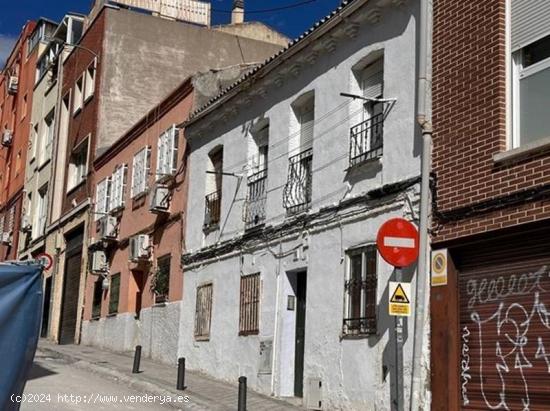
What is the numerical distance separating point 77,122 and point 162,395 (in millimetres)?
17281

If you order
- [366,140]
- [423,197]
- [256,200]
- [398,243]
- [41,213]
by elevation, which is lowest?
[398,243]

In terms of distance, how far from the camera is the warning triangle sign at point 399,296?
387 inches

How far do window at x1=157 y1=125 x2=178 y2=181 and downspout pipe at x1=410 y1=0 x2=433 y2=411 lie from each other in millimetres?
9752

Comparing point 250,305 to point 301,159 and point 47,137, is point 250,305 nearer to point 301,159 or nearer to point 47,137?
point 301,159

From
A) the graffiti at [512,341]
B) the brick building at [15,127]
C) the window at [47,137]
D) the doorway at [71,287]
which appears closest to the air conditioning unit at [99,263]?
the doorway at [71,287]

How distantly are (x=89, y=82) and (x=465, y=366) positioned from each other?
2111cm

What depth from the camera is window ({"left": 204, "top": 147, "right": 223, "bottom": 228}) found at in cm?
1731

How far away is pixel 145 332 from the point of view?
66.5 feet

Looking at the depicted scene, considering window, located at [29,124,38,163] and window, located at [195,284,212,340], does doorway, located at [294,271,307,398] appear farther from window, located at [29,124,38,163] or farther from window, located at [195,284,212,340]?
window, located at [29,124,38,163]

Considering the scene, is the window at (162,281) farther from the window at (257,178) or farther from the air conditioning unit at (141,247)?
the window at (257,178)

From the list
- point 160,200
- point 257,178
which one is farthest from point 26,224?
point 257,178

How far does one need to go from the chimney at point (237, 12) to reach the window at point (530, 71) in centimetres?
2235

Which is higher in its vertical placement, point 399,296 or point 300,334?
point 399,296

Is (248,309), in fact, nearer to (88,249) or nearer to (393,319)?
(393,319)
